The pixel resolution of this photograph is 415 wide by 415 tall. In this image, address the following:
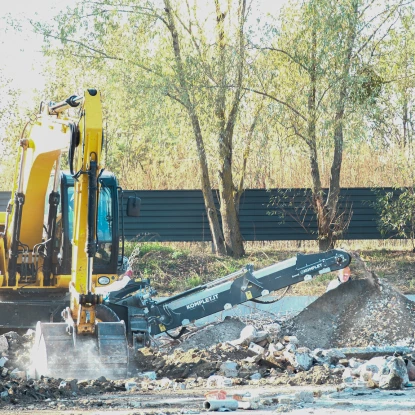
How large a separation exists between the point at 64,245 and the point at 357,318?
4168 millimetres

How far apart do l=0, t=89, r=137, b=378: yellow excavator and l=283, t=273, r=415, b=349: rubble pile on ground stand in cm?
285

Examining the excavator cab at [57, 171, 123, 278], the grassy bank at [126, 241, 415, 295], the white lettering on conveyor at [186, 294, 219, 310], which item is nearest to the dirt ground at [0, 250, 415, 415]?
the white lettering on conveyor at [186, 294, 219, 310]

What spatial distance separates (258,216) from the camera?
22656 mm

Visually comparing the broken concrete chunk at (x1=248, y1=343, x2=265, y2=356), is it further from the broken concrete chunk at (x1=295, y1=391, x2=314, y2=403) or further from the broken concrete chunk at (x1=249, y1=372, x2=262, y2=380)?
the broken concrete chunk at (x1=295, y1=391, x2=314, y2=403)

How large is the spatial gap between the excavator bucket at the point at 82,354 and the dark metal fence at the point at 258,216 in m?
13.0

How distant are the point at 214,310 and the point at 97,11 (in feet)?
36.2

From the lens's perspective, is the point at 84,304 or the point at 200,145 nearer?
the point at 84,304

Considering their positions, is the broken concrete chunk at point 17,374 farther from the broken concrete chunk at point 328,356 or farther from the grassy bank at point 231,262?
the grassy bank at point 231,262

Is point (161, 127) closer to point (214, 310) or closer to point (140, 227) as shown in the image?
point (140, 227)

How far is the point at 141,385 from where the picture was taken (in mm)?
9133

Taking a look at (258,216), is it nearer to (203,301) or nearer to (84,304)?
(203,301)

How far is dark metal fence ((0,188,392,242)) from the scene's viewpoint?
22.4 metres

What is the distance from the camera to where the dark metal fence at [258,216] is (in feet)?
73.5

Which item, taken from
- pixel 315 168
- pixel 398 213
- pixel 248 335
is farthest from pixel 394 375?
pixel 398 213
